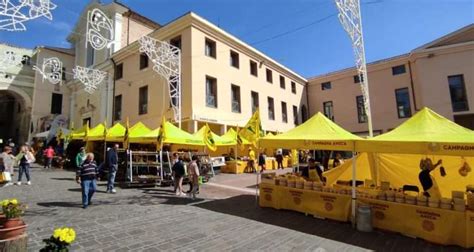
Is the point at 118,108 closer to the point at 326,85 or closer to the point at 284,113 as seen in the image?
the point at 284,113

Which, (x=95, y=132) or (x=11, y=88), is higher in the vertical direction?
(x=11, y=88)

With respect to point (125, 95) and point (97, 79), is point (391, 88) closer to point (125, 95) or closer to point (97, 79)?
point (125, 95)

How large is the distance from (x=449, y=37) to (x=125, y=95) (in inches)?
1110

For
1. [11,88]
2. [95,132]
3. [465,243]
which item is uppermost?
[11,88]

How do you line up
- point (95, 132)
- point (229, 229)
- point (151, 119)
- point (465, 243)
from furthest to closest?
1. point (151, 119)
2. point (95, 132)
3. point (229, 229)
4. point (465, 243)

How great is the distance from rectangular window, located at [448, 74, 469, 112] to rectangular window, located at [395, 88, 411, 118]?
11.5 feet

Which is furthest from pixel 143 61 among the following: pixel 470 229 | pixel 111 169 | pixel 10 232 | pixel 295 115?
pixel 470 229

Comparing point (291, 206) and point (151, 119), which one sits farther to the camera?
point (151, 119)

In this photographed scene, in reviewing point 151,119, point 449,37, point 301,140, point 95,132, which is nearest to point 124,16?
point 151,119

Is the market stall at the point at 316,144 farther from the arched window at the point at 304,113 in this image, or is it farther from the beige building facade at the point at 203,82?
the arched window at the point at 304,113

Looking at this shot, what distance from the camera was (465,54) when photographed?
23.3 metres

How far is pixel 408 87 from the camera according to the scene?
26766 mm

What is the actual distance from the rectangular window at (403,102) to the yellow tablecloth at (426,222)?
24.2m

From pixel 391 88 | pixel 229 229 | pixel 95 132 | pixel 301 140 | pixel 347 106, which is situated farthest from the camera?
pixel 347 106
